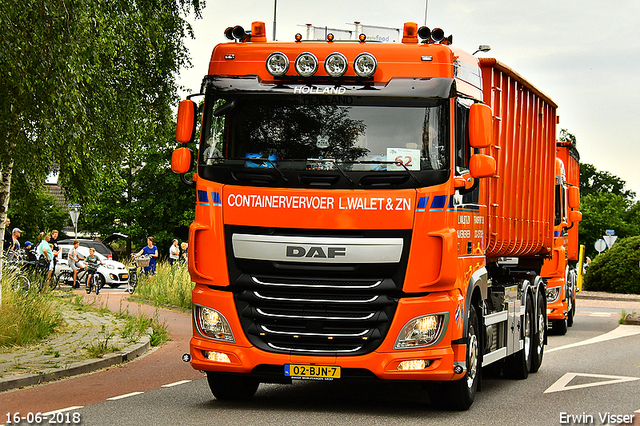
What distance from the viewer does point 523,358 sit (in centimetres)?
1237

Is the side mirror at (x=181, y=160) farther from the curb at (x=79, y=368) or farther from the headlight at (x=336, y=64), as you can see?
the curb at (x=79, y=368)

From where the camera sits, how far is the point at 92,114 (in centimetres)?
1462

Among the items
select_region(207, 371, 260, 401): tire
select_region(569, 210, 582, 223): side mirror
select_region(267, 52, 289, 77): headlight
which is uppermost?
select_region(267, 52, 289, 77): headlight

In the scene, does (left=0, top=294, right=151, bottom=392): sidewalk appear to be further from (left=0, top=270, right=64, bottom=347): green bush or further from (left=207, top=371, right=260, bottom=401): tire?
(left=207, top=371, right=260, bottom=401): tire

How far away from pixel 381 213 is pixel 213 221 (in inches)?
61.9

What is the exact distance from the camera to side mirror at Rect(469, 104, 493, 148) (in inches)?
350

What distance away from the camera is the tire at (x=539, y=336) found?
13.1 m

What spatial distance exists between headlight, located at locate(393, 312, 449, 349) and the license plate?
604 mm

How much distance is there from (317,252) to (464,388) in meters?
2.05

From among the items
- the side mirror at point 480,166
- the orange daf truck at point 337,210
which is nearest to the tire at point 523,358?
the orange daf truck at point 337,210

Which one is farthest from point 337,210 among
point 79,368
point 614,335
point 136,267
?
point 136,267

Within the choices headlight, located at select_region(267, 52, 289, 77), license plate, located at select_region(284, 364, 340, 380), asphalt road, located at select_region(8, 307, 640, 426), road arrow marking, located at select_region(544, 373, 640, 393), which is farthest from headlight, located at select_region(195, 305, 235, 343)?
road arrow marking, located at select_region(544, 373, 640, 393)

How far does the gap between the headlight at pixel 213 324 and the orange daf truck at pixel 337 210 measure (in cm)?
2

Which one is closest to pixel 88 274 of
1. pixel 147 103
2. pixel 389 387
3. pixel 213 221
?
pixel 147 103
